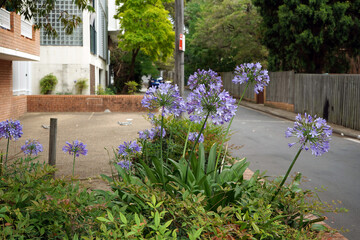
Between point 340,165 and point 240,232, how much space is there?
708cm

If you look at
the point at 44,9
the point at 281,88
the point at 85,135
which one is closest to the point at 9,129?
the point at 44,9

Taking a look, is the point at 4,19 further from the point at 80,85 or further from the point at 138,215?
the point at 138,215

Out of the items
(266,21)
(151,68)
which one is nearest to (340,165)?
(266,21)

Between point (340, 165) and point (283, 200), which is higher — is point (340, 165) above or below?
below

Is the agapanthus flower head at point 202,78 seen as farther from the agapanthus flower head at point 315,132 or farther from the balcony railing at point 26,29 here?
the balcony railing at point 26,29

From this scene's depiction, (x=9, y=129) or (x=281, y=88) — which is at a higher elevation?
(x=281, y=88)

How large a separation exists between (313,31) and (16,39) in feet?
45.7

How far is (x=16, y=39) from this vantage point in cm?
1414

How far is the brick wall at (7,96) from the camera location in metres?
14.9

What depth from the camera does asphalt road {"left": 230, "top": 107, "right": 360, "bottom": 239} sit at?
5.94 meters

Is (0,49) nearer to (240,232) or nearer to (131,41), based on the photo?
(240,232)

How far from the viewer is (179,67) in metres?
12.0

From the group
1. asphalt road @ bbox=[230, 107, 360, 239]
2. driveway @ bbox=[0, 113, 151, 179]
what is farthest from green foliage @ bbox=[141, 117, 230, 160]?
asphalt road @ bbox=[230, 107, 360, 239]

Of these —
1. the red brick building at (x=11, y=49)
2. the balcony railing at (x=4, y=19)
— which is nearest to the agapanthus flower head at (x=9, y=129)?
the red brick building at (x=11, y=49)
